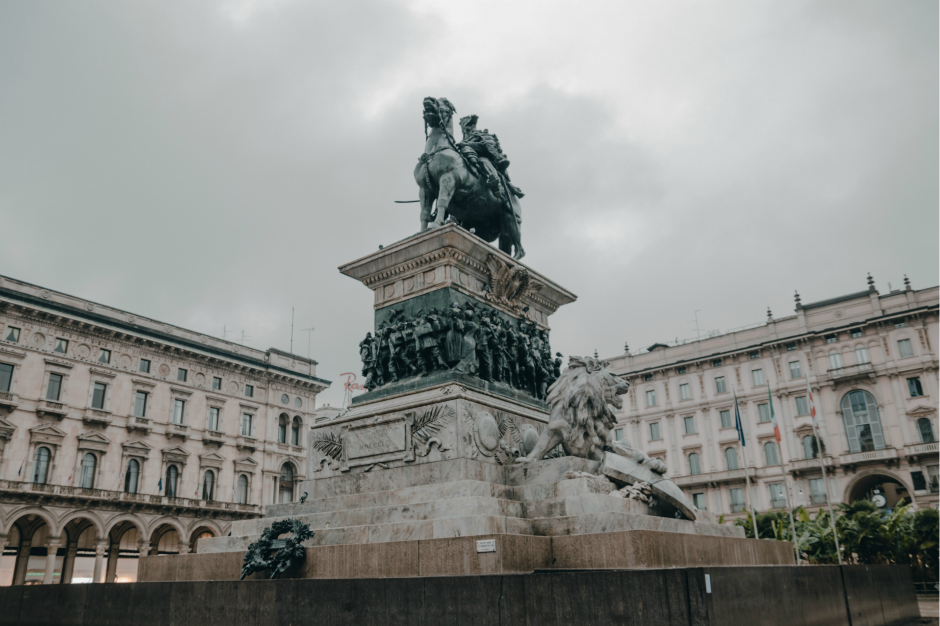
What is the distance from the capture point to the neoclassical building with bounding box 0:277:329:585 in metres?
38.4

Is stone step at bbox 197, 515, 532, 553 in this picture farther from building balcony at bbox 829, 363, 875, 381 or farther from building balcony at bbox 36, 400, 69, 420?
building balcony at bbox 829, 363, 875, 381

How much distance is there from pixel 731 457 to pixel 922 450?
11647 mm

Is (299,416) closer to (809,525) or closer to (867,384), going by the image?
(809,525)

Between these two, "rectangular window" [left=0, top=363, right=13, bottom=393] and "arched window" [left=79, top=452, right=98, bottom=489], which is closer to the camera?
"rectangular window" [left=0, top=363, right=13, bottom=393]

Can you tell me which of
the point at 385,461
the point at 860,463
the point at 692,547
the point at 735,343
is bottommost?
the point at 692,547

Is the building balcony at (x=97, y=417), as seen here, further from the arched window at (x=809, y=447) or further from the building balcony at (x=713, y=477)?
the arched window at (x=809, y=447)

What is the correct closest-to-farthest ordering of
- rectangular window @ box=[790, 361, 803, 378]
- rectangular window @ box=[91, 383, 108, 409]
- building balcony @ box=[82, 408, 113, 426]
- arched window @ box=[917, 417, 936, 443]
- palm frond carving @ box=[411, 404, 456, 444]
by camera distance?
palm frond carving @ box=[411, 404, 456, 444] < building balcony @ box=[82, 408, 113, 426] < rectangular window @ box=[91, 383, 108, 409] < arched window @ box=[917, 417, 936, 443] < rectangular window @ box=[790, 361, 803, 378]

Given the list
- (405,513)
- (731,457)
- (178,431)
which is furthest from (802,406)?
(405,513)

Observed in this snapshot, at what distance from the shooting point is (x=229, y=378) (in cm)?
4912

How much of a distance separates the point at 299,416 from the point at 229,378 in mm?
6267

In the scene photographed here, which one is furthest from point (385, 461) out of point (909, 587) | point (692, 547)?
point (909, 587)

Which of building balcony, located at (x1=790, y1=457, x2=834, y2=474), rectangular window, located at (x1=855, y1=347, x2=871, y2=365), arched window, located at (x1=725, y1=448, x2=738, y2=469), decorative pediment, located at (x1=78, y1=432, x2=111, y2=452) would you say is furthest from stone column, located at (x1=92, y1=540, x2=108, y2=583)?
rectangular window, located at (x1=855, y1=347, x2=871, y2=365)

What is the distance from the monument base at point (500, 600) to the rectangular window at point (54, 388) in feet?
118

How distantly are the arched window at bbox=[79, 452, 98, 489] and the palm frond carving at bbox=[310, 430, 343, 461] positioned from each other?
3628 cm
